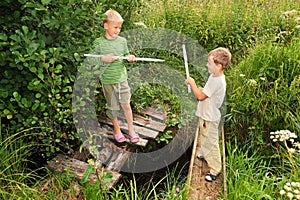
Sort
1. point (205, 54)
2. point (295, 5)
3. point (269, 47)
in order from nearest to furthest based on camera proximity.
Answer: point (269, 47) < point (205, 54) < point (295, 5)

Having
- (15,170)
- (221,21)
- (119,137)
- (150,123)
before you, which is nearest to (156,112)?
(150,123)

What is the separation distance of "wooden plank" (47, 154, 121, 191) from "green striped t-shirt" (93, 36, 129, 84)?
30.8 inches

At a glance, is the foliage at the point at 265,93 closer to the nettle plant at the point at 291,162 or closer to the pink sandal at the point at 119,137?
the nettle plant at the point at 291,162

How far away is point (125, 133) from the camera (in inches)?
148

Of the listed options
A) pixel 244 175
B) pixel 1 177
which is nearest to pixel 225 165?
pixel 244 175

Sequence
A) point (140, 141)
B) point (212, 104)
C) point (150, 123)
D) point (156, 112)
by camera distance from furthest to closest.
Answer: point (156, 112) < point (150, 123) < point (140, 141) < point (212, 104)

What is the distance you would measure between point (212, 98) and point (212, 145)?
45 centimetres

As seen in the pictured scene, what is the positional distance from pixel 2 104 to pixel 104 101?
1252 millimetres

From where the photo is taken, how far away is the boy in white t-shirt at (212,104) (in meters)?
3.05

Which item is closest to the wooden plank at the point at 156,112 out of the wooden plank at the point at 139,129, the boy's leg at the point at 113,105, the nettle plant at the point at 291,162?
the wooden plank at the point at 139,129

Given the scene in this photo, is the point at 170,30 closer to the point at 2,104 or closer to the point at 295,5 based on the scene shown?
the point at 295,5

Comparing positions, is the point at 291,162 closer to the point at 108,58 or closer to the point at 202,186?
the point at 202,186

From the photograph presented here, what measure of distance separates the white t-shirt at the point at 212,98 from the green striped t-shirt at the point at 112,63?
797mm

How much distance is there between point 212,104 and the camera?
3.16 metres
